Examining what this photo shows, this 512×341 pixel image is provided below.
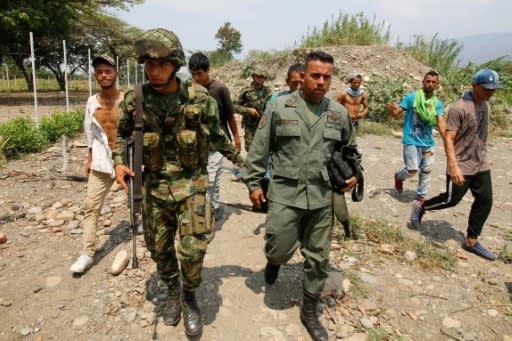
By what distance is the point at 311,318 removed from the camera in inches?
100

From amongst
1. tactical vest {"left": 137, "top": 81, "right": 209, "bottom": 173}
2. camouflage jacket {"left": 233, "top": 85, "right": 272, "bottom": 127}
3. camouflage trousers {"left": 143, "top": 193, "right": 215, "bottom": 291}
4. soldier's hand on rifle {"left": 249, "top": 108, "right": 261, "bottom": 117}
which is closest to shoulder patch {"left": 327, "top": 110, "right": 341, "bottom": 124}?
tactical vest {"left": 137, "top": 81, "right": 209, "bottom": 173}

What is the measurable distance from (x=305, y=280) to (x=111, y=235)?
229 cm

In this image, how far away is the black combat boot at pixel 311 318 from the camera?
249 centimetres

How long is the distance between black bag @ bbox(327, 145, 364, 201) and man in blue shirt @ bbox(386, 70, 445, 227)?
218cm

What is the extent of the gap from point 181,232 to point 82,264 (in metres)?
1.33

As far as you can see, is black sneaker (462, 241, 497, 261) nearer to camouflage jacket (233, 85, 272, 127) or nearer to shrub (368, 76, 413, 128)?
camouflage jacket (233, 85, 272, 127)

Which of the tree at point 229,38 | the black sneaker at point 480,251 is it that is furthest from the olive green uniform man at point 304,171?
the tree at point 229,38

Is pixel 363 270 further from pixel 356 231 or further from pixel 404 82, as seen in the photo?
pixel 404 82

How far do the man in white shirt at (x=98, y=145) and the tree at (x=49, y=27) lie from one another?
30.6 ft

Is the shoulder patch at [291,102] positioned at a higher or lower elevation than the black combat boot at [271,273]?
higher

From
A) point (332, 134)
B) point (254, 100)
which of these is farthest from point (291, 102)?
point (254, 100)

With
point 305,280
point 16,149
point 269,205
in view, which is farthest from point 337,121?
point 16,149

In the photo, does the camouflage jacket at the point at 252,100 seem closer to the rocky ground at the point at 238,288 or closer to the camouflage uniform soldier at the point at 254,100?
the camouflage uniform soldier at the point at 254,100

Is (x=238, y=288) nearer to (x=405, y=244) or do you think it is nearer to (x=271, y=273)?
(x=271, y=273)
